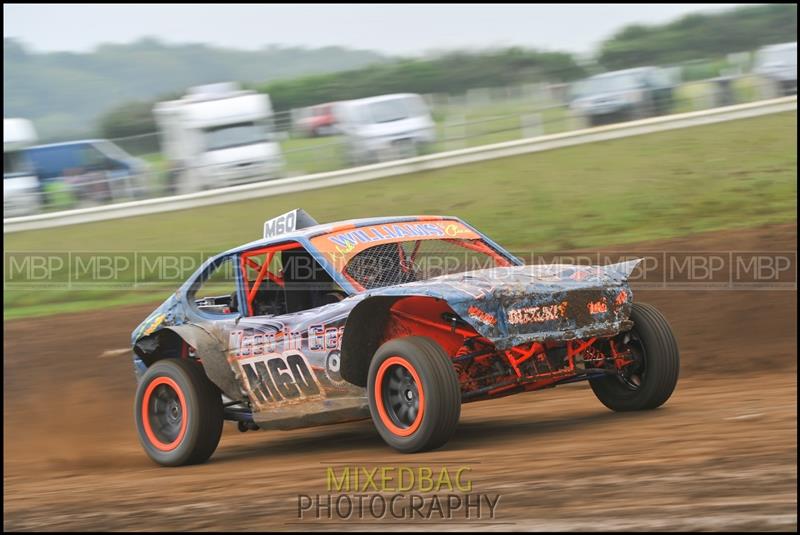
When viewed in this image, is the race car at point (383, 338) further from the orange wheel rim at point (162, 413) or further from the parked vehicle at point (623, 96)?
the parked vehicle at point (623, 96)

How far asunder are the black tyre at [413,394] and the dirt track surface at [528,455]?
125 millimetres

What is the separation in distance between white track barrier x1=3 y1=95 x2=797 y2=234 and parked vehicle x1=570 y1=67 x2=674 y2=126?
1.50 ft

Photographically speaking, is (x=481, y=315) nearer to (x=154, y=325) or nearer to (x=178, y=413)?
(x=178, y=413)

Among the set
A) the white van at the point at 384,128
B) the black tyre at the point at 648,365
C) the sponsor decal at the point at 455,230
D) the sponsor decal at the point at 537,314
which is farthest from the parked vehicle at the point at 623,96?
the sponsor decal at the point at 537,314

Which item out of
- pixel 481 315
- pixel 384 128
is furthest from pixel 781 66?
pixel 481 315

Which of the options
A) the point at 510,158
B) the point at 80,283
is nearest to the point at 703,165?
the point at 510,158

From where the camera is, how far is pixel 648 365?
6.75m

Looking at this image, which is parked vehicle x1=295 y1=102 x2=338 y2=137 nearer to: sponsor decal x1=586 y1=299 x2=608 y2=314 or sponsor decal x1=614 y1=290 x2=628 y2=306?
sponsor decal x1=614 y1=290 x2=628 y2=306

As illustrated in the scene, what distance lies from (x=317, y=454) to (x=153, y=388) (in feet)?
4.04

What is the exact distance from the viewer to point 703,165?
18391 millimetres

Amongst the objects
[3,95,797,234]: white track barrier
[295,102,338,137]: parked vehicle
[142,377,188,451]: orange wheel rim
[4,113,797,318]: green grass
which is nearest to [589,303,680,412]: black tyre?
[142,377,188,451]: orange wheel rim

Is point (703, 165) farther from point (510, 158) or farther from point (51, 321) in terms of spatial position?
point (51, 321)

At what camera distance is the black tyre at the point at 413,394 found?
5.80 m

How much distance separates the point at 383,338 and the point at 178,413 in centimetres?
174
